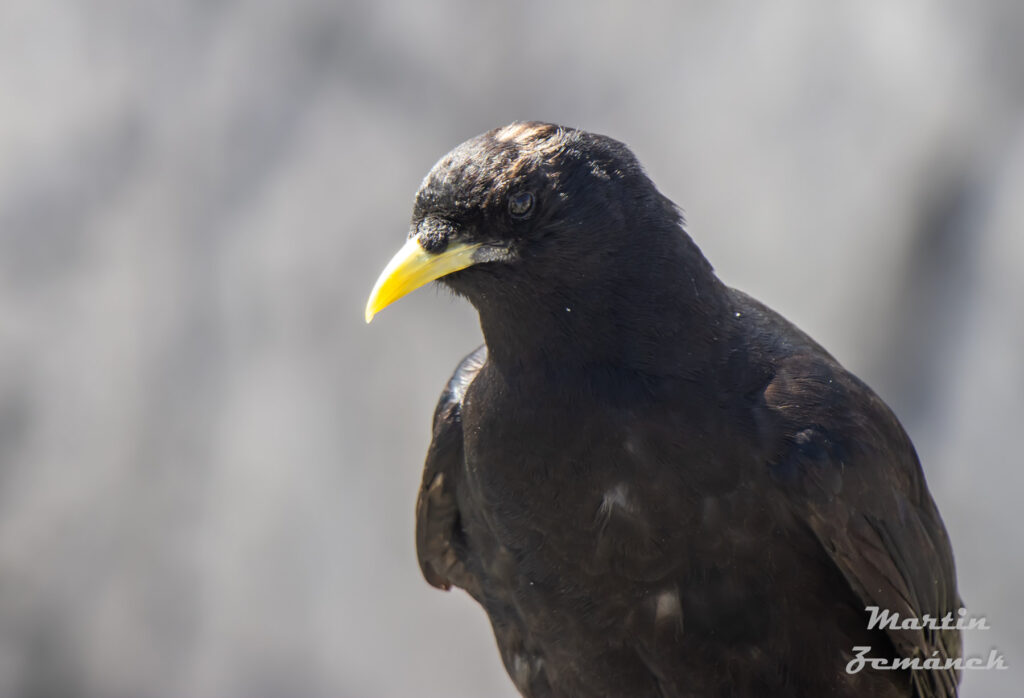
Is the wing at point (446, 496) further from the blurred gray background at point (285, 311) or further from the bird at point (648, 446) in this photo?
the blurred gray background at point (285, 311)

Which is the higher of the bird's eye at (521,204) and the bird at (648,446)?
the bird's eye at (521,204)

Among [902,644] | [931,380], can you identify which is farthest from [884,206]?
[902,644]

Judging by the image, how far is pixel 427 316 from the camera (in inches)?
211

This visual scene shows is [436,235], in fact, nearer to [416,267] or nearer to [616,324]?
[416,267]

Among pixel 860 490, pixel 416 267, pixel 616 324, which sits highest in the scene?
pixel 416 267

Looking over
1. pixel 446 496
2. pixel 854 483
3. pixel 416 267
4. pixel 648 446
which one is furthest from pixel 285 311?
pixel 854 483

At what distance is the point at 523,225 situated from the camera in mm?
2623

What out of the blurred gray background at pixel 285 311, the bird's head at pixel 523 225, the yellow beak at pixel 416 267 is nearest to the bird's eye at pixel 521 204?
the bird's head at pixel 523 225

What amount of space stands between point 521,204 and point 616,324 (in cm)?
36

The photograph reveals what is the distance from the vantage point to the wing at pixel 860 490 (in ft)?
8.81

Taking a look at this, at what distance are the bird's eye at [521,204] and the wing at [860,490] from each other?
2.38 ft

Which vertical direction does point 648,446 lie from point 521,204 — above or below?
below

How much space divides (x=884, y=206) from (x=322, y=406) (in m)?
2.69

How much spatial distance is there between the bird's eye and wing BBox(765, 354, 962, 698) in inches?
28.5
